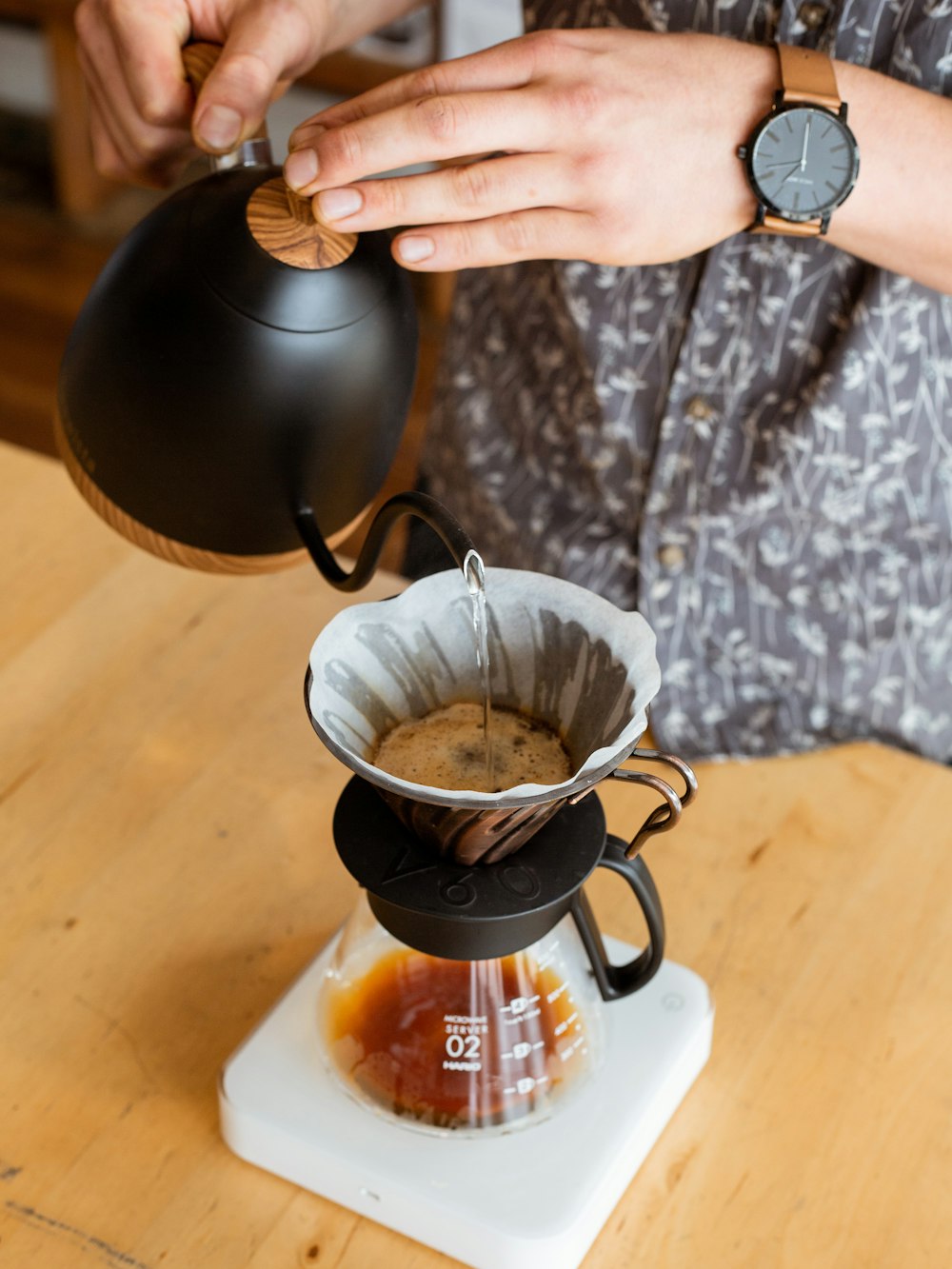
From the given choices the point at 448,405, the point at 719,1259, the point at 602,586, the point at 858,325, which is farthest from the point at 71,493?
the point at 719,1259

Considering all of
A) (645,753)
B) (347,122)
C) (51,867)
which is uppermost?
(347,122)

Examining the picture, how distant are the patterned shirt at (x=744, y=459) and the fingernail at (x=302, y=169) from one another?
45 cm

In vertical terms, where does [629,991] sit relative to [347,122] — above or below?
below

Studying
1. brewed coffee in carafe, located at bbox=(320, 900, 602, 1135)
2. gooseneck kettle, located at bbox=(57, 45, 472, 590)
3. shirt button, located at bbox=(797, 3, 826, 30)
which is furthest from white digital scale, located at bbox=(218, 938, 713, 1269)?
shirt button, located at bbox=(797, 3, 826, 30)

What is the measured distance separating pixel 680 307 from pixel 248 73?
0.46 m

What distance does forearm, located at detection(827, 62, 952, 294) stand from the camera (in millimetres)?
911

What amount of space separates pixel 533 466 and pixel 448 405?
0.14 metres

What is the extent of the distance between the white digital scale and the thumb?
516 millimetres

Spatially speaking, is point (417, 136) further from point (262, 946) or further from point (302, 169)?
point (262, 946)

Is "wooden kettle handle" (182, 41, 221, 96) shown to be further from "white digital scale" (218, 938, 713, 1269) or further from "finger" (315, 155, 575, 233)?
"white digital scale" (218, 938, 713, 1269)

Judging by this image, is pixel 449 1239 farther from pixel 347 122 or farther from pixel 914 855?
pixel 347 122

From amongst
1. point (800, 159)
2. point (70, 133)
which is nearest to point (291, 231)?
point (800, 159)

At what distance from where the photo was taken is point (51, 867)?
967 mm

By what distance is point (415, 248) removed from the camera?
31.1 inches
